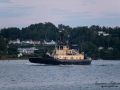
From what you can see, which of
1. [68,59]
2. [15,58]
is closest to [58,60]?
[68,59]

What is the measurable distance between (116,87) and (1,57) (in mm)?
134546

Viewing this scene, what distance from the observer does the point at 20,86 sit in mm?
61062

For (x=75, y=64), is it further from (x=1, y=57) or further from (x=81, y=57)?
(x=1, y=57)

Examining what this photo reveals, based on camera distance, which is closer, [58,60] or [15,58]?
[58,60]

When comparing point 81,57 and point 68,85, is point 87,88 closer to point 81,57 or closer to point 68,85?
point 68,85

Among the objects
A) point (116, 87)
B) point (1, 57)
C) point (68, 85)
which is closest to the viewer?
point (116, 87)

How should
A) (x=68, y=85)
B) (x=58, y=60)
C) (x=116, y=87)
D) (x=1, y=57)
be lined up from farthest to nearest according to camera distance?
(x=1, y=57), (x=58, y=60), (x=68, y=85), (x=116, y=87)

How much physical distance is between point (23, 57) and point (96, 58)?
25.0 meters

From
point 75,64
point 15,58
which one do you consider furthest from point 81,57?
point 15,58

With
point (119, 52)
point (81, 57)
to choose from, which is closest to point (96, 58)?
point (119, 52)

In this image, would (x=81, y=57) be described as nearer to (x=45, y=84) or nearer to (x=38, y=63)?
(x=38, y=63)

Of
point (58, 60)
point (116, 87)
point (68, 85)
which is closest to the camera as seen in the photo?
point (116, 87)

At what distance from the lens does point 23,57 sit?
196 m

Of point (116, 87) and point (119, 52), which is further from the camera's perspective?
point (119, 52)
